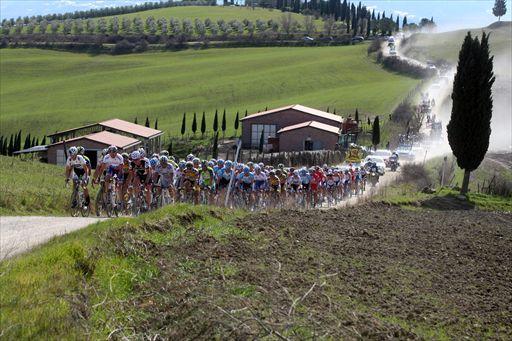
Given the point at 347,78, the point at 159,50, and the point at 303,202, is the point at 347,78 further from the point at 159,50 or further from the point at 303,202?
the point at 303,202

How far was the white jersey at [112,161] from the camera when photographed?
1989 cm

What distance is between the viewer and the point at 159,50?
529ft

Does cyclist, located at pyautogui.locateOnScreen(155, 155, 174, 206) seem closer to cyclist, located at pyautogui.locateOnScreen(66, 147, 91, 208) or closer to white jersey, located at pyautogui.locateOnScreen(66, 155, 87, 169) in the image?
cyclist, located at pyautogui.locateOnScreen(66, 147, 91, 208)

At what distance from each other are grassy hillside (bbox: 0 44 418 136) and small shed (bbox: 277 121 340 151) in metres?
26.2

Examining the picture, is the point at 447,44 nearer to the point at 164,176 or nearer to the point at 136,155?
the point at 164,176

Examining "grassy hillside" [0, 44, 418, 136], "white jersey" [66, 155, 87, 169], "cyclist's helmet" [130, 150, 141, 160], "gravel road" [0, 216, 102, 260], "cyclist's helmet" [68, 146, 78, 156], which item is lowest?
"grassy hillside" [0, 44, 418, 136]

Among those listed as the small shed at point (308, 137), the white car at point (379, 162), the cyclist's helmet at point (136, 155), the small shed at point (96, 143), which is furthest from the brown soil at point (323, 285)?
the small shed at point (308, 137)

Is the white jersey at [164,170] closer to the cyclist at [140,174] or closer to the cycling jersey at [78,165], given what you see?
the cyclist at [140,174]

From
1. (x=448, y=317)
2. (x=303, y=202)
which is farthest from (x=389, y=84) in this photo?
(x=448, y=317)

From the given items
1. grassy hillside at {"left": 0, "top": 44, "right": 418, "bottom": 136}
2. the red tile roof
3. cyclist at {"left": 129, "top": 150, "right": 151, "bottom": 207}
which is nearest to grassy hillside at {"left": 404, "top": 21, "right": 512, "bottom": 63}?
grassy hillside at {"left": 0, "top": 44, "right": 418, "bottom": 136}

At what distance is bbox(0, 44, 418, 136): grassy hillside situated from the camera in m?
105

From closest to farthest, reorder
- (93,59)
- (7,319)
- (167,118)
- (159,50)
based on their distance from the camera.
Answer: (7,319) → (167,118) → (93,59) → (159,50)

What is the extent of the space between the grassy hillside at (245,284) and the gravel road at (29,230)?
1231mm

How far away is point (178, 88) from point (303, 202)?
100 meters
